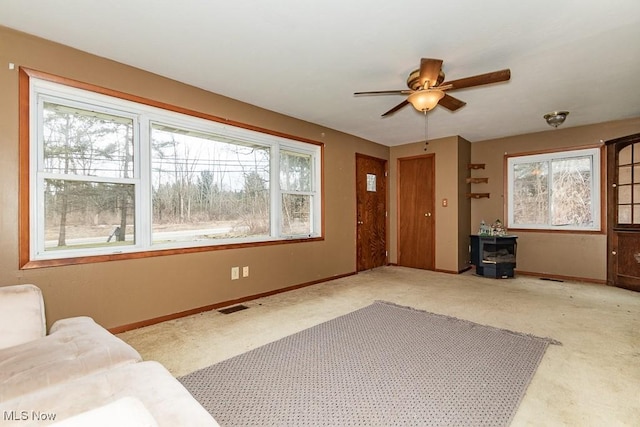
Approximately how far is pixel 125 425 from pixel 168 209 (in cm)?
259

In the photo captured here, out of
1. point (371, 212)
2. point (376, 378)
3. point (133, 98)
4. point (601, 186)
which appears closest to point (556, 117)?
point (601, 186)

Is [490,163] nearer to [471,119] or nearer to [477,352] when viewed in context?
[471,119]

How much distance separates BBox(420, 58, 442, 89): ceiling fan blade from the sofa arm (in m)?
3.02

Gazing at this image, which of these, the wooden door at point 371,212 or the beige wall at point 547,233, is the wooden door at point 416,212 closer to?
the wooden door at point 371,212

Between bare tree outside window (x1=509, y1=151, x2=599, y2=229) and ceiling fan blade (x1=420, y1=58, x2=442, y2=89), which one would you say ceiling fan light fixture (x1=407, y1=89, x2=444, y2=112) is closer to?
ceiling fan blade (x1=420, y1=58, x2=442, y2=89)

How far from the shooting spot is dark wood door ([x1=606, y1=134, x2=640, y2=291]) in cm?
408

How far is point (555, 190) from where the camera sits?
500 cm

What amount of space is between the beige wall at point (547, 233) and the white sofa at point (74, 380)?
19.0 ft

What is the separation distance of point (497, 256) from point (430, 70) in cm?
376

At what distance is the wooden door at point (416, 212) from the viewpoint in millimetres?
5629

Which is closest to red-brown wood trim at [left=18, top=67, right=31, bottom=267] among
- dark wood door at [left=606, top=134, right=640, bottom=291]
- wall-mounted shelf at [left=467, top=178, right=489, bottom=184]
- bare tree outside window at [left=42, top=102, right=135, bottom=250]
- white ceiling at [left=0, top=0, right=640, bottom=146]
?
bare tree outside window at [left=42, top=102, right=135, bottom=250]

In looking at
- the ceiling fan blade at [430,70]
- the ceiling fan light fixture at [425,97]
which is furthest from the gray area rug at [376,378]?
the ceiling fan blade at [430,70]

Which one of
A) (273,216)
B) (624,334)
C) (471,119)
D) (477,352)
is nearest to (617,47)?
(471,119)

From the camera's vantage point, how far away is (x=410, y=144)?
5867 millimetres
